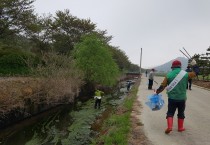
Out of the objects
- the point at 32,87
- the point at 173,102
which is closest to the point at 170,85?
the point at 173,102

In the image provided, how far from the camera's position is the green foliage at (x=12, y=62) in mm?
31067

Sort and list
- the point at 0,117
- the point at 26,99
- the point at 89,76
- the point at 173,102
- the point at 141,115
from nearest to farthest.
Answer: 1. the point at 173,102
2. the point at 141,115
3. the point at 0,117
4. the point at 26,99
5. the point at 89,76

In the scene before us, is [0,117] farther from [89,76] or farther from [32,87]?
[89,76]

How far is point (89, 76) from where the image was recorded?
3744 centimetres

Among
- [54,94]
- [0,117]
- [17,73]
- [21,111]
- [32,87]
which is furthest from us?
[17,73]

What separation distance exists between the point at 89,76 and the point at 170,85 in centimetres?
2838

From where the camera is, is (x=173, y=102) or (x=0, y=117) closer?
(x=173, y=102)

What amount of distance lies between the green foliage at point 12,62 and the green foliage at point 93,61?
6.87 m

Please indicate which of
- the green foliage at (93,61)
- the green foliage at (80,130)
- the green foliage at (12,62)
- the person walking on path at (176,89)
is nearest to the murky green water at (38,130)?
the green foliage at (80,130)

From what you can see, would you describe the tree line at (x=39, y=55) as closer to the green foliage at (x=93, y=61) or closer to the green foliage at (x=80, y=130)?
the green foliage at (x=93, y=61)

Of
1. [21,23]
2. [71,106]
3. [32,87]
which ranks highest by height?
[21,23]

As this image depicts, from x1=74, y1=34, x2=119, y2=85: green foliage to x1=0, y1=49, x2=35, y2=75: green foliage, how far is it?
6867 millimetres

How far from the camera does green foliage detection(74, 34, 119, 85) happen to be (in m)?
37.0

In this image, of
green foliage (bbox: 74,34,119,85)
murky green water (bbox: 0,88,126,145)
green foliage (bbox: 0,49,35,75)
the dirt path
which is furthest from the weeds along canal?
green foliage (bbox: 74,34,119,85)
